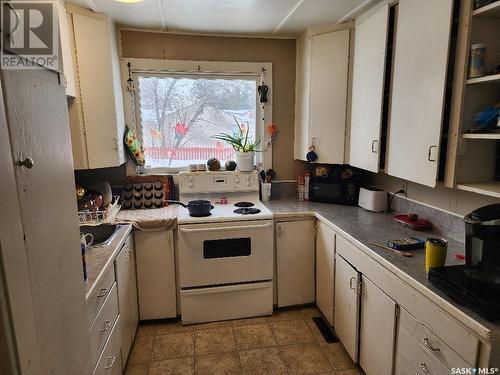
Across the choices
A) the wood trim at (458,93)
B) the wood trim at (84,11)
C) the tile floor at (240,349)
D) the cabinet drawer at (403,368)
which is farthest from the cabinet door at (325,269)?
the wood trim at (84,11)

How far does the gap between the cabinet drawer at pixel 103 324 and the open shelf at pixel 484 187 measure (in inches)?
69.0

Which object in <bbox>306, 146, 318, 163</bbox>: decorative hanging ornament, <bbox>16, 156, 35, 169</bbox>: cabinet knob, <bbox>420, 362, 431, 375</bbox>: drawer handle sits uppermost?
<bbox>16, 156, 35, 169</bbox>: cabinet knob

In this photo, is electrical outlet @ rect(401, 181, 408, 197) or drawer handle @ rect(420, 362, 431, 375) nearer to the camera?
drawer handle @ rect(420, 362, 431, 375)

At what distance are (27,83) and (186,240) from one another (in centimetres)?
169

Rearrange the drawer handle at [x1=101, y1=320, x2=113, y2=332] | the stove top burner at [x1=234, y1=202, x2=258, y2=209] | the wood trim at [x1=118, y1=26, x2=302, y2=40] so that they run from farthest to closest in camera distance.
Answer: the stove top burner at [x1=234, y1=202, x2=258, y2=209]
the wood trim at [x1=118, y1=26, x2=302, y2=40]
the drawer handle at [x1=101, y1=320, x2=113, y2=332]

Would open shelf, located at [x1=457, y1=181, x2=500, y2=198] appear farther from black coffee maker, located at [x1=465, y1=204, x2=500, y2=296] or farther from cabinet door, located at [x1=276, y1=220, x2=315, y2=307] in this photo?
cabinet door, located at [x1=276, y1=220, x2=315, y2=307]

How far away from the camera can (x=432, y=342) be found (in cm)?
126

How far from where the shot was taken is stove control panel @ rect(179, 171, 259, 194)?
274 cm

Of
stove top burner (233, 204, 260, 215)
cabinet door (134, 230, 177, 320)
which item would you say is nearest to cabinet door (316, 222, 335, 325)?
stove top burner (233, 204, 260, 215)

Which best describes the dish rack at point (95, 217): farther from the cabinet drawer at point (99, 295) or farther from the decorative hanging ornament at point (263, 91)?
the decorative hanging ornament at point (263, 91)

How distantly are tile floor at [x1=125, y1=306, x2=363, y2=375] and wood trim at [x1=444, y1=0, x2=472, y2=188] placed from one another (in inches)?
52.5

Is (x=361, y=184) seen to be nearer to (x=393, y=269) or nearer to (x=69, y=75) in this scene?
(x=393, y=269)

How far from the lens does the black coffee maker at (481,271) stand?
1.09 metres

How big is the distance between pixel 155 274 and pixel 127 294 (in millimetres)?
322
